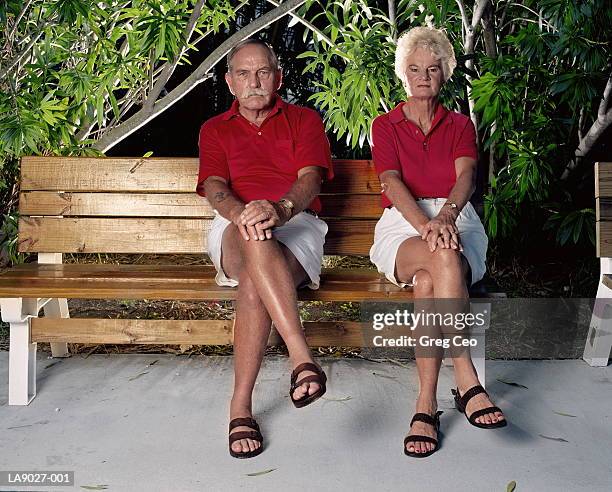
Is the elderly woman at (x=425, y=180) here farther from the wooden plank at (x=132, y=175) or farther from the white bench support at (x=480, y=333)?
the wooden plank at (x=132, y=175)

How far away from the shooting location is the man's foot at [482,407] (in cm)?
251

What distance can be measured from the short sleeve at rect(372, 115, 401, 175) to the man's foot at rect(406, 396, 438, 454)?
83cm

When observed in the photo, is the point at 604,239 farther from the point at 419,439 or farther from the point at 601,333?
the point at 419,439

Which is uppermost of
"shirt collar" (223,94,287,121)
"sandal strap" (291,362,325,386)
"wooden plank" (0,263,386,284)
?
"shirt collar" (223,94,287,121)

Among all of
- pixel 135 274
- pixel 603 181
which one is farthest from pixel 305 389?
pixel 603 181

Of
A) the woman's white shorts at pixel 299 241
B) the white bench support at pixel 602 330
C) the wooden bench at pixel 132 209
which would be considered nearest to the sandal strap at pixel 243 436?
the woman's white shorts at pixel 299 241

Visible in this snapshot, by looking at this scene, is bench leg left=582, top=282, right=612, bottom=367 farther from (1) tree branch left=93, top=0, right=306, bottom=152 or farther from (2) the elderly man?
(1) tree branch left=93, top=0, right=306, bottom=152

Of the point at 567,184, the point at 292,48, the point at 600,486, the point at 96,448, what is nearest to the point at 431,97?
the point at 600,486

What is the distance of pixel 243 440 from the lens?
251 centimetres

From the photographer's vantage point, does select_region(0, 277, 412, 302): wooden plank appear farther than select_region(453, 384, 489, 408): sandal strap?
Yes

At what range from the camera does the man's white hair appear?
295cm

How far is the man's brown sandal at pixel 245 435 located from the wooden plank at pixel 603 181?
1.76 meters

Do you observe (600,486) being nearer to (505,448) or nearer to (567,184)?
(505,448)

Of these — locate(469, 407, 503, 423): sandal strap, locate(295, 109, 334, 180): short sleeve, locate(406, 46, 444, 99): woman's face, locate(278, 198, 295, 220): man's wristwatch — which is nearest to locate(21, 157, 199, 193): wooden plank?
locate(295, 109, 334, 180): short sleeve
